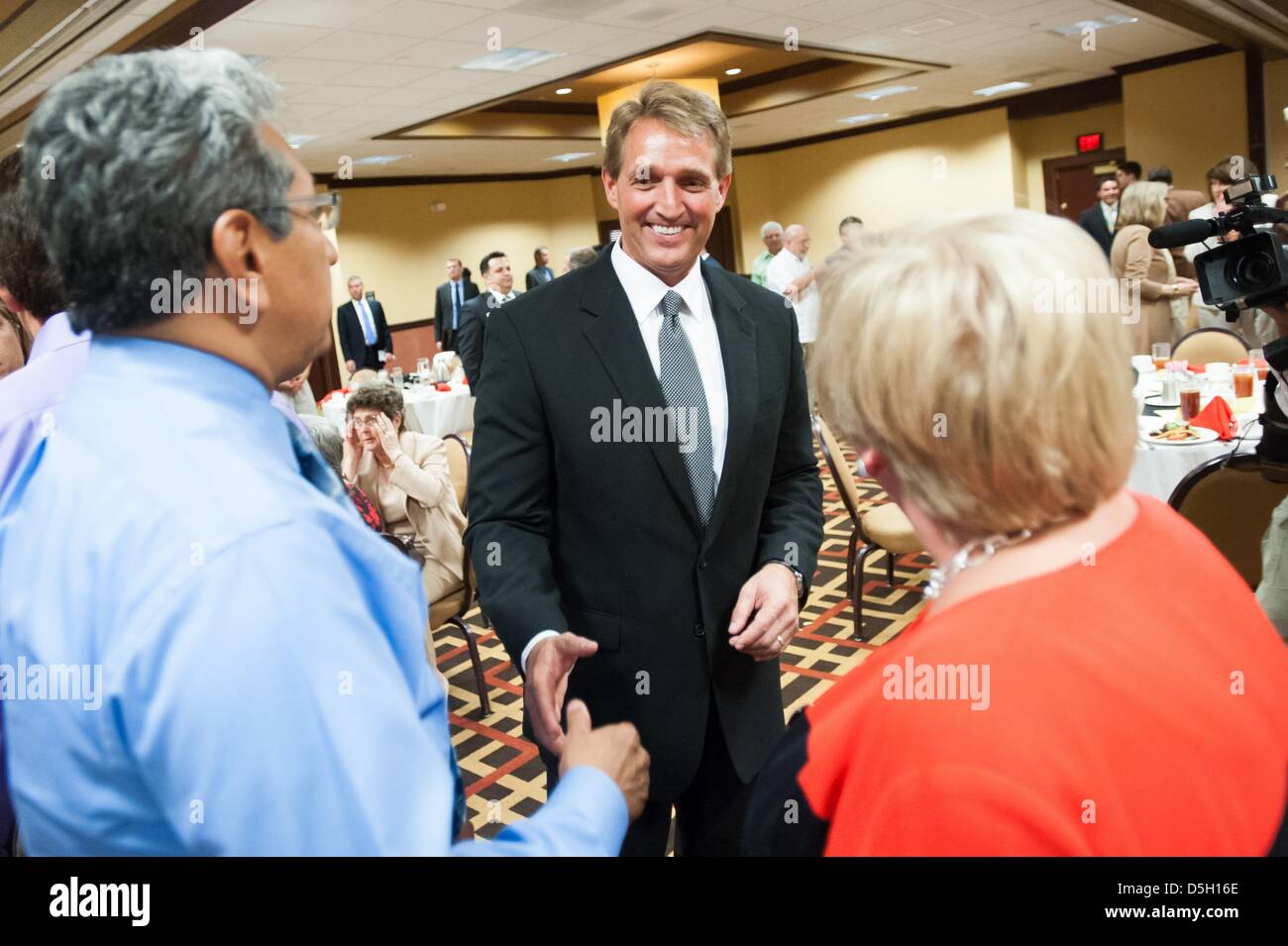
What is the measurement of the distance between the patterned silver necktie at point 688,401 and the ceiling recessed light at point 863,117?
11.9m

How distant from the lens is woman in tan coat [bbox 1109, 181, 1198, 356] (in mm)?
5539

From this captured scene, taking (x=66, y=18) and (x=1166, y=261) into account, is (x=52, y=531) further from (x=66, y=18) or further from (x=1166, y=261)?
(x=1166, y=261)

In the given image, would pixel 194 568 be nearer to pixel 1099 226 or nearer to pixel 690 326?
pixel 690 326

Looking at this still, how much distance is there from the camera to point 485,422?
150cm

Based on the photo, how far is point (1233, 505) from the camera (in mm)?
2385

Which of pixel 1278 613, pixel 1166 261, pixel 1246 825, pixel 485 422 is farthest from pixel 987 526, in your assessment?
pixel 1166 261

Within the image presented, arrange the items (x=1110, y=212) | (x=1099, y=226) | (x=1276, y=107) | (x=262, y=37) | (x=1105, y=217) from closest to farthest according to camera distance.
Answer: (x=262, y=37)
(x=1099, y=226)
(x=1105, y=217)
(x=1110, y=212)
(x=1276, y=107)

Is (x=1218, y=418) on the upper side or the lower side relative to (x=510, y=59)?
lower

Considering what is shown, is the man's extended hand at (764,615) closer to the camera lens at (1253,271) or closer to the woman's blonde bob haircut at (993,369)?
the woman's blonde bob haircut at (993,369)

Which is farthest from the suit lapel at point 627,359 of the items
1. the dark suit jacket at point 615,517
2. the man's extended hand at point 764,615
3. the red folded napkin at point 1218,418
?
the red folded napkin at point 1218,418

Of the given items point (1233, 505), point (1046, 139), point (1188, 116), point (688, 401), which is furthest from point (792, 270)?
point (688, 401)

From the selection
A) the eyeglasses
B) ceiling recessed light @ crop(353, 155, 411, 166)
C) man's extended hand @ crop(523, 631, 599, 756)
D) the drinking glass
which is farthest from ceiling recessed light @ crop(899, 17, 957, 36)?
the eyeglasses

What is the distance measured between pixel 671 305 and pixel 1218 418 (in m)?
2.63
